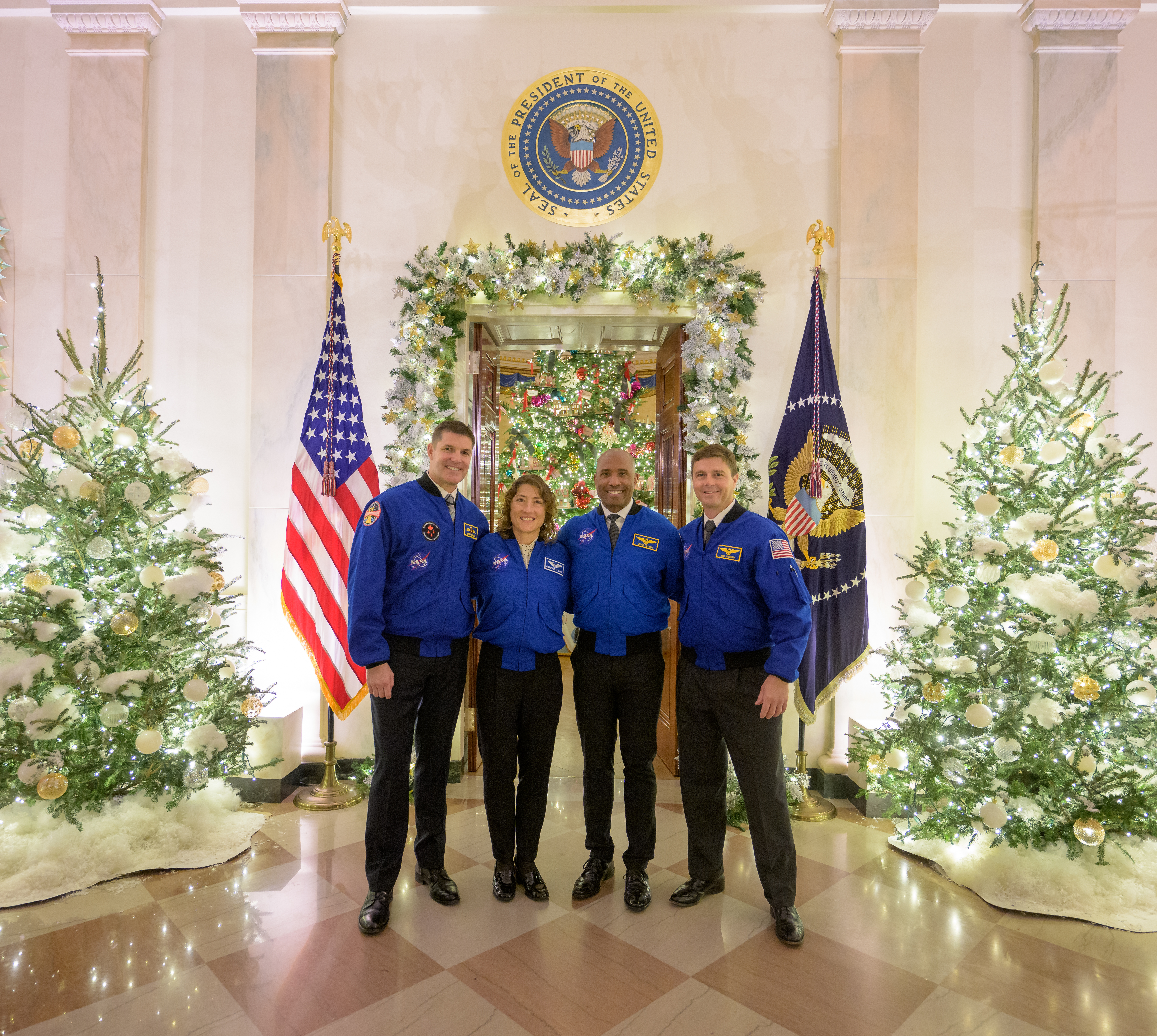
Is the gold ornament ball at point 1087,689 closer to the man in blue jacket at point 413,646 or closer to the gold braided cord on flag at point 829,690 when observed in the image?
the gold braided cord on flag at point 829,690

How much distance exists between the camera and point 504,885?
8.91ft

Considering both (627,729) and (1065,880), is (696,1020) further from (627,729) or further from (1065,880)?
(1065,880)

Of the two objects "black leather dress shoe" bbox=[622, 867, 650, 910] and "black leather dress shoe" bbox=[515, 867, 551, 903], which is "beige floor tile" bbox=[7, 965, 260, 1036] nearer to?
"black leather dress shoe" bbox=[515, 867, 551, 903]

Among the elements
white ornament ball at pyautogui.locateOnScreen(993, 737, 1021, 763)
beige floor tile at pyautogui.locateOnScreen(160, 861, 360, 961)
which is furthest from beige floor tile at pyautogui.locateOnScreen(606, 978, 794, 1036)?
white ornament ball at pyautogui.locateOnScreen(993, 737, 1021, 763)

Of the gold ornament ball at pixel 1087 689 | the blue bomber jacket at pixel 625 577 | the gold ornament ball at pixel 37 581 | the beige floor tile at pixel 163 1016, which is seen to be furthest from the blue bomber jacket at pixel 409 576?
the gold ornament ball at pixel 1087 689

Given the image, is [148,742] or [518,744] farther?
[148,742]

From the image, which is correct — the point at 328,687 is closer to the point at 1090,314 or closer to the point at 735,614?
the point at 735,614

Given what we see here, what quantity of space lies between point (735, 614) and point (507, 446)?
627cm

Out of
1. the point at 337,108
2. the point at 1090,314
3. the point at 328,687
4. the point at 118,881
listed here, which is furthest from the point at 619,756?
the point at 337,108

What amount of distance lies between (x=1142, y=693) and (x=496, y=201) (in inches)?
170


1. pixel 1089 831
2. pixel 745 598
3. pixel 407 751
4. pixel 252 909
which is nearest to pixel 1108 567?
pixel 1089 831

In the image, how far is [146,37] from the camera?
4.35m

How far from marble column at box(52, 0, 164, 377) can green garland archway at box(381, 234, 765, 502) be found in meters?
1.86

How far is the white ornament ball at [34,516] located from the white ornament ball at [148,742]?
3.51ft
